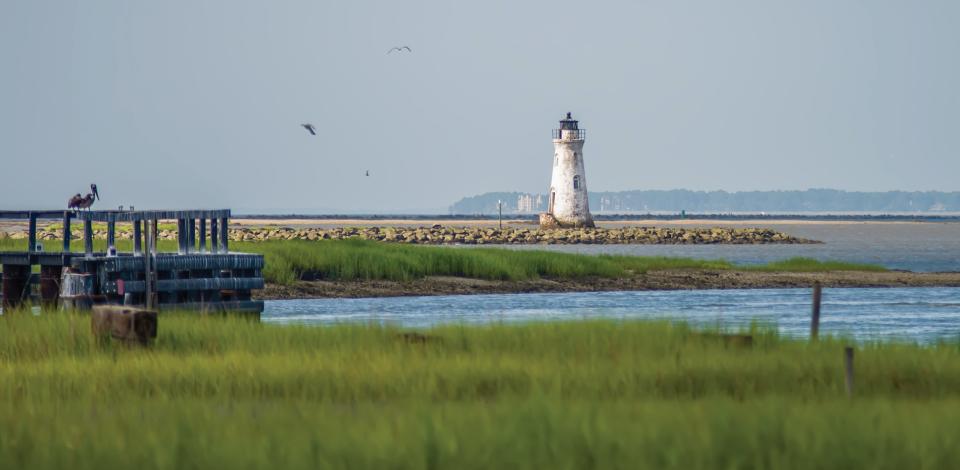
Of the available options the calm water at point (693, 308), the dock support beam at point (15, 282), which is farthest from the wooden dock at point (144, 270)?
the calm water at point (693, 308)

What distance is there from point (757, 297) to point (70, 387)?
34.8 metres

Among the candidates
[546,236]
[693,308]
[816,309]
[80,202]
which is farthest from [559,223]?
[816,309]

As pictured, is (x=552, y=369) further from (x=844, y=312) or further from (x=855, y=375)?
(x=844, y=312)

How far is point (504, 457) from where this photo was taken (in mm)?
12453

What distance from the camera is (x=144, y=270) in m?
30.2

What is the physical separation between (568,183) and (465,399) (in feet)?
293

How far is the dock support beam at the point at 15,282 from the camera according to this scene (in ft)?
110

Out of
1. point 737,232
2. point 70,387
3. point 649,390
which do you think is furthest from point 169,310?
point 737,232

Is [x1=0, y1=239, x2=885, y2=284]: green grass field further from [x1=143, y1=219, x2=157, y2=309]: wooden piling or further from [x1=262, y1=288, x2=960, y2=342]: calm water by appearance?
[x1=143, y1=219, x2=157, y2=309]: wooden piling

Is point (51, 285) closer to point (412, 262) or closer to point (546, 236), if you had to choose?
point (412, 262)

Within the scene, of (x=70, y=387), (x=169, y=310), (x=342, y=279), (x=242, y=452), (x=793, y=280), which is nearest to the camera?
(x=242, y=452)

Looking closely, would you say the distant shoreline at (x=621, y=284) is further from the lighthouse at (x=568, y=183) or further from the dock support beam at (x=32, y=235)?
the lighthouse at (x=568, y=183)

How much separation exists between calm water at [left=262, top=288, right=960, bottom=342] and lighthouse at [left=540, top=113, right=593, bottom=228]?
49.9 meters

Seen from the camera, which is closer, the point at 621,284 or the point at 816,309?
the point at 816,309
